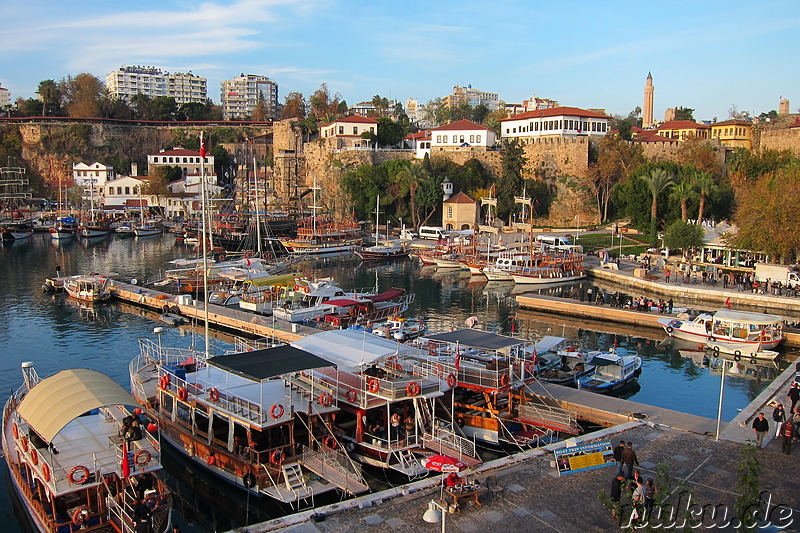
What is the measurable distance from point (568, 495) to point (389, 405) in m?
5.26

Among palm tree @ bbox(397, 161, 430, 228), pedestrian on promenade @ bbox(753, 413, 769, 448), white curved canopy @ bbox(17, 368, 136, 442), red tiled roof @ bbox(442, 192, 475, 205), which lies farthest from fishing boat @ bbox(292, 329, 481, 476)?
palm tree @ bbox(397, 161, 430, 228)

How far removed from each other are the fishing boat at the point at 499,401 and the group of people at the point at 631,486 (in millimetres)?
3530

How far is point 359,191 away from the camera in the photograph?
75.9m

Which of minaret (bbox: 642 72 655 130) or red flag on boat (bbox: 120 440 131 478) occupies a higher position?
minaret (bbox: 642 72 655 130)

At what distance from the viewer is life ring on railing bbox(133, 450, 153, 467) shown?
46.1ft

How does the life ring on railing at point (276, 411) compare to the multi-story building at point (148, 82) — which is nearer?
the life ring on railing at point (276, 411)

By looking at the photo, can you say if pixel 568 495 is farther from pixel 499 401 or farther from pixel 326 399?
pixel 326 399

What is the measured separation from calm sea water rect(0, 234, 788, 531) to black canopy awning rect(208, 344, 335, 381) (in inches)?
126

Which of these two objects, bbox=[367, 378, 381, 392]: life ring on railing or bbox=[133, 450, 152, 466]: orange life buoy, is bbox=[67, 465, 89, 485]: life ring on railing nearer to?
bbox=[133, 450, 152, 466]: orange life buoy

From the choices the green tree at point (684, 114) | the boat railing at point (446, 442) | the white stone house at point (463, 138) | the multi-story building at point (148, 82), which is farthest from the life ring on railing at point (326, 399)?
the multi-story building at point (148, 82)

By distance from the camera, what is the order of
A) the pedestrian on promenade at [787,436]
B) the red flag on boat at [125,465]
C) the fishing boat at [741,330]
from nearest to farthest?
the red flag on boat at [125,465] → the pedestrian on promenade at [787,436] → the fishing boat at [741,330]

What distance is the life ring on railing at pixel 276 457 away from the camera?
15840mm

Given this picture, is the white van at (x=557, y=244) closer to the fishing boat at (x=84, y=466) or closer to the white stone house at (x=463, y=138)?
the white stone house at (x=463, y=138)

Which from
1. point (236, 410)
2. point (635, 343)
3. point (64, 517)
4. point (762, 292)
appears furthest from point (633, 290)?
point (64, 517)
